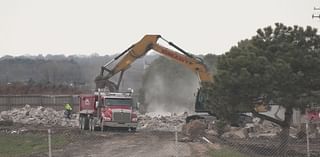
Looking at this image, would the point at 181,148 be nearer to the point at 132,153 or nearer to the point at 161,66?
the point at 132,153

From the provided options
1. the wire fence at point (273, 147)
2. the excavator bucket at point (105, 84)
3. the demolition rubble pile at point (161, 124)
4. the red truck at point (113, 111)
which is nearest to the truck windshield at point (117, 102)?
the red truck at point (113, 111)

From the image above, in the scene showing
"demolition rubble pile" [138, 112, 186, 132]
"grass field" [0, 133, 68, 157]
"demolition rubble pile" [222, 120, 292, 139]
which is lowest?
"demolition rubble pile" [138, 112, 186, 132]

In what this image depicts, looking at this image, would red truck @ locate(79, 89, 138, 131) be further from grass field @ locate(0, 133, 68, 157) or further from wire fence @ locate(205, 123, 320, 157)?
wire fence @ locate(205, 123, 320, 157)

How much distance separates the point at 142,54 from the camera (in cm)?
3875

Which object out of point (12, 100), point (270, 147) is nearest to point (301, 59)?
point (270, 147)

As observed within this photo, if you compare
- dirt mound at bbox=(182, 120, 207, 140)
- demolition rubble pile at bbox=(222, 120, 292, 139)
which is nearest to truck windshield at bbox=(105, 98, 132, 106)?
dirt mound at bbox=(182, 120, 207, 140)

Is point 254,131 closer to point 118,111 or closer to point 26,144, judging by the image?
point 118,111

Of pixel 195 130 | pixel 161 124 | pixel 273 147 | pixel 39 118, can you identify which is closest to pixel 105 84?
pixel 161 124

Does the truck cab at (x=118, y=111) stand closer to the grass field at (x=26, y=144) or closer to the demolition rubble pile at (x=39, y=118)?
the grass field at (x=26, y=144)

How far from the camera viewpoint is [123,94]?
36.1m

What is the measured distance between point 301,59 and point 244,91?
2.38 m

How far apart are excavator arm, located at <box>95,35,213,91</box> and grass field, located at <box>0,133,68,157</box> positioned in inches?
289

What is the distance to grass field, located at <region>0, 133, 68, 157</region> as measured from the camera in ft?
76.1

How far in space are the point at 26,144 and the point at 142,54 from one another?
13.8 m
